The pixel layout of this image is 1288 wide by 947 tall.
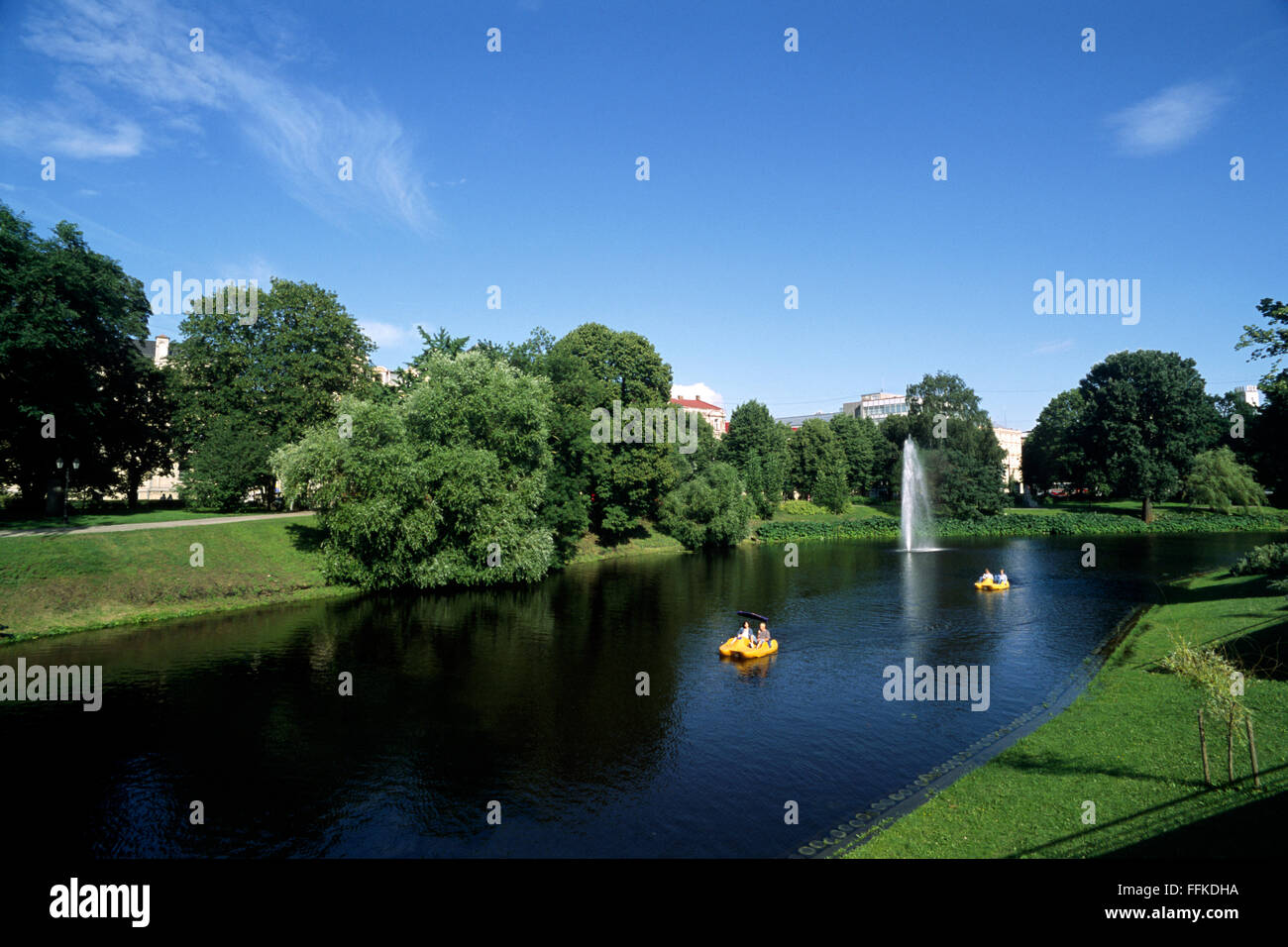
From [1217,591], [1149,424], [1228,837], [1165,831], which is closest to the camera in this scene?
[1228,837]

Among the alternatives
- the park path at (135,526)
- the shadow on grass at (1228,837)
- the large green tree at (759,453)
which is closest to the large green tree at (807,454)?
the large green tree at (759,453)

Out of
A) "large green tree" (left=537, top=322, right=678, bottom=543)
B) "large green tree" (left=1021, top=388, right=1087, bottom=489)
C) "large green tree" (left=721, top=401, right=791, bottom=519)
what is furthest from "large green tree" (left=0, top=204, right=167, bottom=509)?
"large green tree" (left=1021, top=388, right=1087, bottom=489)

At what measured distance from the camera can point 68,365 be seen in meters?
45.5

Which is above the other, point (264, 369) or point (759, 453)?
point (264, 369)

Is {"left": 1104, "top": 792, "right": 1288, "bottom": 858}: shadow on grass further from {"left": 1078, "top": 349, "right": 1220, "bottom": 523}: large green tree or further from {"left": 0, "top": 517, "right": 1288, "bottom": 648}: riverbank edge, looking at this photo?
{"left": 1078, "top": 349, "right": 1220, "bottom": 523}: large green tree

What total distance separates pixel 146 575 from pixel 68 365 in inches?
742

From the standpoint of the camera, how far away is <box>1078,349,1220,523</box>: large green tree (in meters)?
86.2

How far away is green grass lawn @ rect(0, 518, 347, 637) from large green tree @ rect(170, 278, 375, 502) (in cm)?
1364

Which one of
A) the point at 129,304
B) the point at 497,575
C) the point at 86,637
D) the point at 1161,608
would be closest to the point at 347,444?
the point at 497,575

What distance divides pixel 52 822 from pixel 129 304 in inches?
2191

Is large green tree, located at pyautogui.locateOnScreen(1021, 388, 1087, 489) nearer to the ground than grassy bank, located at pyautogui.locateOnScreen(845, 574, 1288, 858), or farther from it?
farther from it

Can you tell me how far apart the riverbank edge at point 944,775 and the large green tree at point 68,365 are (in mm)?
50575

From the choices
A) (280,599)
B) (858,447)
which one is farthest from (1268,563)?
(858,447)

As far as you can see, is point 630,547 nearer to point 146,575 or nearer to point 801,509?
point 801,509
